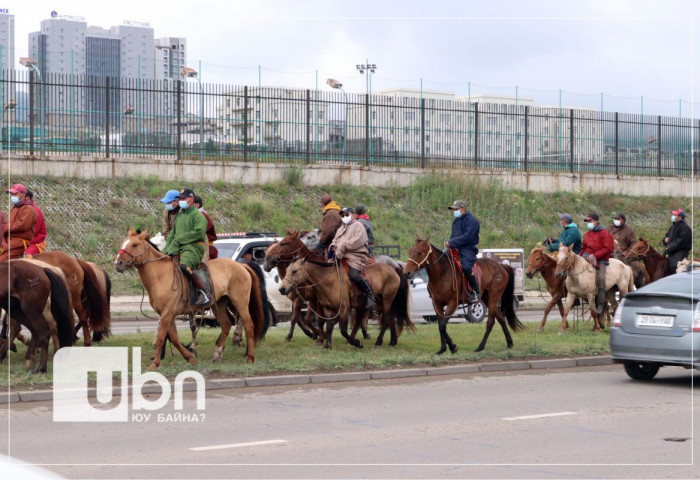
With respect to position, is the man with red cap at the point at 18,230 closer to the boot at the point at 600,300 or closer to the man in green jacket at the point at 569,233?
the man in green jacket at the point at 569,233

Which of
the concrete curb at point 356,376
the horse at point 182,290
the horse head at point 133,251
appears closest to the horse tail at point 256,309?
the horse at point 182,290

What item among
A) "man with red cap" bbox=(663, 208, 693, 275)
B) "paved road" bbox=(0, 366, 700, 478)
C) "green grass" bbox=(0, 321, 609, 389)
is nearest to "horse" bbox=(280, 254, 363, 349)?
"green grass" bbox=(0, 321, 609, 389)

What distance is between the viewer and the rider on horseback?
17.4 metres

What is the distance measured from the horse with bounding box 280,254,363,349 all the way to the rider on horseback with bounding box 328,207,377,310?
19 cm

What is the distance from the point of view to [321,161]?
38844 mm

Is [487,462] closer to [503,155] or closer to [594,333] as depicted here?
[594,333]

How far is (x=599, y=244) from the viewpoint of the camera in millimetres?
21453

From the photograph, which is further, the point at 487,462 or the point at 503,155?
the point at 503,155

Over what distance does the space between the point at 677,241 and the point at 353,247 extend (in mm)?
9915

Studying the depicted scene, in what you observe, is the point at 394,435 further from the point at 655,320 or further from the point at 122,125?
the point at 122,125

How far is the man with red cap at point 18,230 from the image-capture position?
53.0 ft

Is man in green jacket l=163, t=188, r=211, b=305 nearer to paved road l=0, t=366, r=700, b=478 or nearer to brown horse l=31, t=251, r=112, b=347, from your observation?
brown horse l=31, t=251, r=112, b=347

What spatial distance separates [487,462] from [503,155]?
35.4 meters

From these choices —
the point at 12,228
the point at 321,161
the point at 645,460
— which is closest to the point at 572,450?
the point at 645,460
